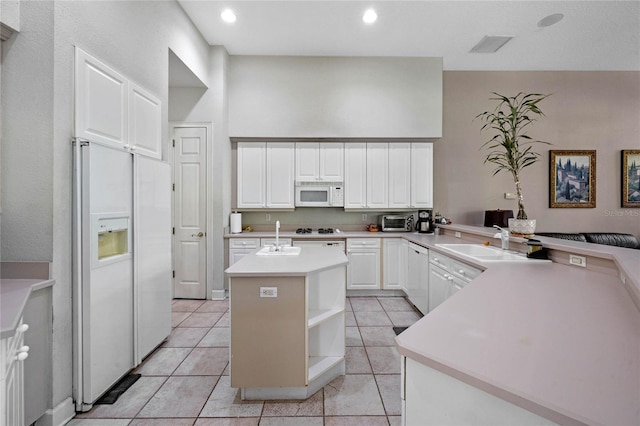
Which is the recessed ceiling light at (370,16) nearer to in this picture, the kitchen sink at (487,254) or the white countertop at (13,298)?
the kitchen sink at (487,254)

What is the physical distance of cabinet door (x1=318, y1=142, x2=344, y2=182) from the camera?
15.2ft

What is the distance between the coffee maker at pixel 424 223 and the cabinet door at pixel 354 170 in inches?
36.3

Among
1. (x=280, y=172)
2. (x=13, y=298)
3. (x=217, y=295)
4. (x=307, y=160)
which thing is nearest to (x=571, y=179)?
(x=307, y=160)

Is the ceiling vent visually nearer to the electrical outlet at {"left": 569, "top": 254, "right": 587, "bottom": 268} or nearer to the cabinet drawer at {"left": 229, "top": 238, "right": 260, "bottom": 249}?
the electrical outlet at {"left": 569, "top": 254, "right": 587, "bottom": 268}

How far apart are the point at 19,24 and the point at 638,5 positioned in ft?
19.2

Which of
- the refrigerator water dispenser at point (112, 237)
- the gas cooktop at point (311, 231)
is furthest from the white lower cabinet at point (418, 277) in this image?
the refrigerator water dispenser at point (112, 237)

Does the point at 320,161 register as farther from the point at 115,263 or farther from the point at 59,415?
the point at 59,415

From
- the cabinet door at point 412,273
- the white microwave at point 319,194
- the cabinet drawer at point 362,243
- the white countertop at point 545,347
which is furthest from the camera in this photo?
the white microwave at point 319,194

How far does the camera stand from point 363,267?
14.5 feet

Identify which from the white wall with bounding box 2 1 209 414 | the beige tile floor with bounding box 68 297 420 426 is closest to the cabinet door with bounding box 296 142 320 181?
the beige tile floor with bounding box 68 297 420 426

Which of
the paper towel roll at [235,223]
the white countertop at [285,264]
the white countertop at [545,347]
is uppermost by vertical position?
the paper towel roll at [235,223]

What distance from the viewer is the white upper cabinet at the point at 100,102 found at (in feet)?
6.25

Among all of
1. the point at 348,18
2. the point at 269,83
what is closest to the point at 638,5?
the point at 348,18

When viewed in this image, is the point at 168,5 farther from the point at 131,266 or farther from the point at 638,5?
the point at 638,5
